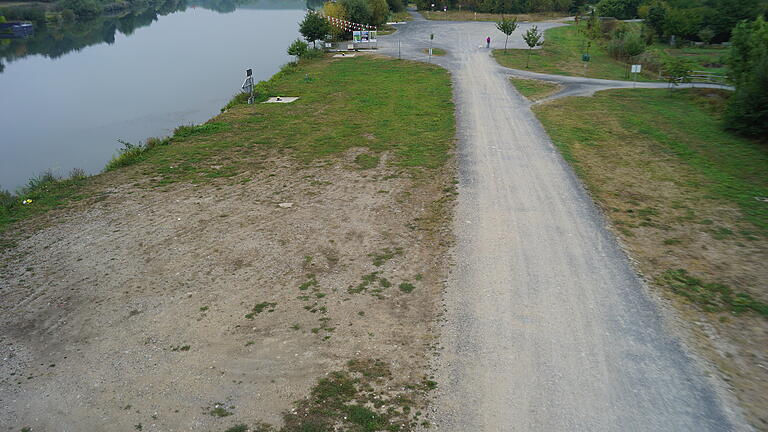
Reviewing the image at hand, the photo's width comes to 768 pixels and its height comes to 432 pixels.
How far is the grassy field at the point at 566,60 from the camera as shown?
118ft

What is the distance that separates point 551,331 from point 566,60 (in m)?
36.9

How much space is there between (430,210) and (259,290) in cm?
593

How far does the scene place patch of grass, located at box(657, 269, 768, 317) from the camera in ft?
34.1

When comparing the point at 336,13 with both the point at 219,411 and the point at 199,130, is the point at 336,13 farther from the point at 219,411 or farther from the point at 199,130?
the point at 219,411

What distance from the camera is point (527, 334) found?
9609 mm

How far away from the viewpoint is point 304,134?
73.7ft

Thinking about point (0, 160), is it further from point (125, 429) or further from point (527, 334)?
point (527, 334)

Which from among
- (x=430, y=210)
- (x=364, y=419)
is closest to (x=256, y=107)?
(x=430, y=210)

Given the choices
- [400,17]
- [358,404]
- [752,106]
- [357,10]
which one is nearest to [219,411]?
[358,404]

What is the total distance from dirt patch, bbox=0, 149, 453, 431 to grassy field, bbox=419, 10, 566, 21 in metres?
63.6

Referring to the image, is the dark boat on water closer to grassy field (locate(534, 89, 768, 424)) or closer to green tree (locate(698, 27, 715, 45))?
grassy field (locate(534, 89, 768, 424))

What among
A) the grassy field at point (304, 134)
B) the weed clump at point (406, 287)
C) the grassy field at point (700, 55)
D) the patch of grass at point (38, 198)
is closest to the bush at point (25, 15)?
the grassy field at point (304, 134)

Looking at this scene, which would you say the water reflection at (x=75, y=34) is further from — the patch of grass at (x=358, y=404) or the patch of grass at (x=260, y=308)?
the patch of grass at (x=358, y=404)

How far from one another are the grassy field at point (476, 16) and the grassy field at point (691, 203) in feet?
167
